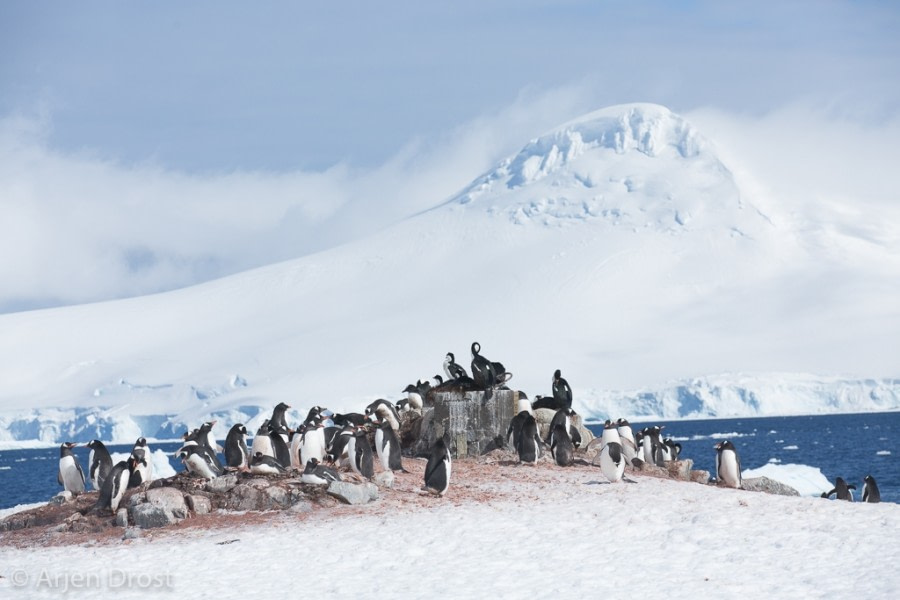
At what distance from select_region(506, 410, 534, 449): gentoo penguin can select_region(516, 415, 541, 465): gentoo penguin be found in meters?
0.20

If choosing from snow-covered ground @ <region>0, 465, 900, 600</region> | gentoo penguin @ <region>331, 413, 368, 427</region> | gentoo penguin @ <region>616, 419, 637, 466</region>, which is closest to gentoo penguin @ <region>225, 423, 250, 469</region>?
gentoo penguin @ <region>331, 413, 368, 427</region>

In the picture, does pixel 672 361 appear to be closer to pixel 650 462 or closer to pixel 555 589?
pixel 650 462

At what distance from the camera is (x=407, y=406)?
100 feet

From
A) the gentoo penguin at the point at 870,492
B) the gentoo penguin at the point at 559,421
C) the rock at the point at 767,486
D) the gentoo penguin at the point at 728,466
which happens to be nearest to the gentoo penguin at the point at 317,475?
the gentoo penguin at the point at 559,421

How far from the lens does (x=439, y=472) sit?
1908cm

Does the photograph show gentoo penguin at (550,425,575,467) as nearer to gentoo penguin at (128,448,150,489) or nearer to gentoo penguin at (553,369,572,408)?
gentoo penguin at (553,369,572,408)

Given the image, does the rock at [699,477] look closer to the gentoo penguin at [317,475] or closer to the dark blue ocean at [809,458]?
the gentoo penguin at [317,475]

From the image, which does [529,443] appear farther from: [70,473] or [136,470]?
[70,473]

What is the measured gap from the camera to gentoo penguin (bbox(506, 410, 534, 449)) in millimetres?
23500

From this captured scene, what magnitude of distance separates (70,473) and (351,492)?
6.61 m

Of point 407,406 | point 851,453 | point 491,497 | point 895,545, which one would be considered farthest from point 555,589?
point 851,453

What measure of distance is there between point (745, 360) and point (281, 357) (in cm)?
8024

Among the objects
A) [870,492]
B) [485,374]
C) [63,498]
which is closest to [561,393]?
[485,374]

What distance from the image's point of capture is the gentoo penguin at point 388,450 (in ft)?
71.7
